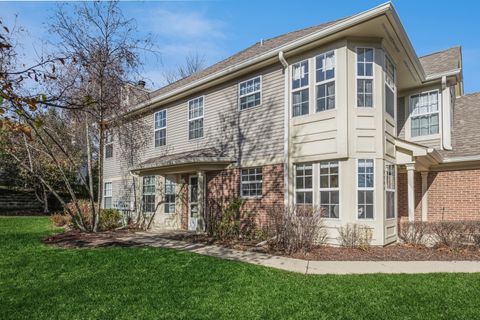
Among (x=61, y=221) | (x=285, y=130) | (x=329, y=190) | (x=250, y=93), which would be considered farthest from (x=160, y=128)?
(x=329, y=190)

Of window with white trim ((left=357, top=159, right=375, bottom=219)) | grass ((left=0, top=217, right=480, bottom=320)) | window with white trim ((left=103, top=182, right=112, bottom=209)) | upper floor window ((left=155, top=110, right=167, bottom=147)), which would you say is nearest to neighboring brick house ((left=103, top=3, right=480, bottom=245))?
window with white trim ((left=357, top=159, right=375, bottom=219))

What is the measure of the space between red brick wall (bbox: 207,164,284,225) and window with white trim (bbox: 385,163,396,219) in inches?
115

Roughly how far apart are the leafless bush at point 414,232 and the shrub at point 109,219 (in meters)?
10.9

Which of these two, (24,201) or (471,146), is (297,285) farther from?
(24,201)

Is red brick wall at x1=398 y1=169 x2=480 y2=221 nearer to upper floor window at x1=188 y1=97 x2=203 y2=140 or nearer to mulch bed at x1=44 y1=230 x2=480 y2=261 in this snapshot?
mulch bed at x1=44 y1=230 x2=480 y2=261

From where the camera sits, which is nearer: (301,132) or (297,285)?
(297,285)

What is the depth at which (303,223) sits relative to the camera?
30.3 ft

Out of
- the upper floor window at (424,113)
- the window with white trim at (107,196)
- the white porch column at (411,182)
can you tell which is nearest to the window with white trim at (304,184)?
the white porch column at (411,182)

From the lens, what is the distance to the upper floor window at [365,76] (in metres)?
10.2

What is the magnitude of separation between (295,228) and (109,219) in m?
9.57

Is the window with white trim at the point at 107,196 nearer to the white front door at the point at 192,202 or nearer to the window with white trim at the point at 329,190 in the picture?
Result: the white front door at the point at 192,202

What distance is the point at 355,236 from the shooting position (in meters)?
9.77

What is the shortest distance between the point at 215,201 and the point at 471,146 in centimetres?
Result: 872

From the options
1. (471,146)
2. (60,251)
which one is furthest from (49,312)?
(471,146)
